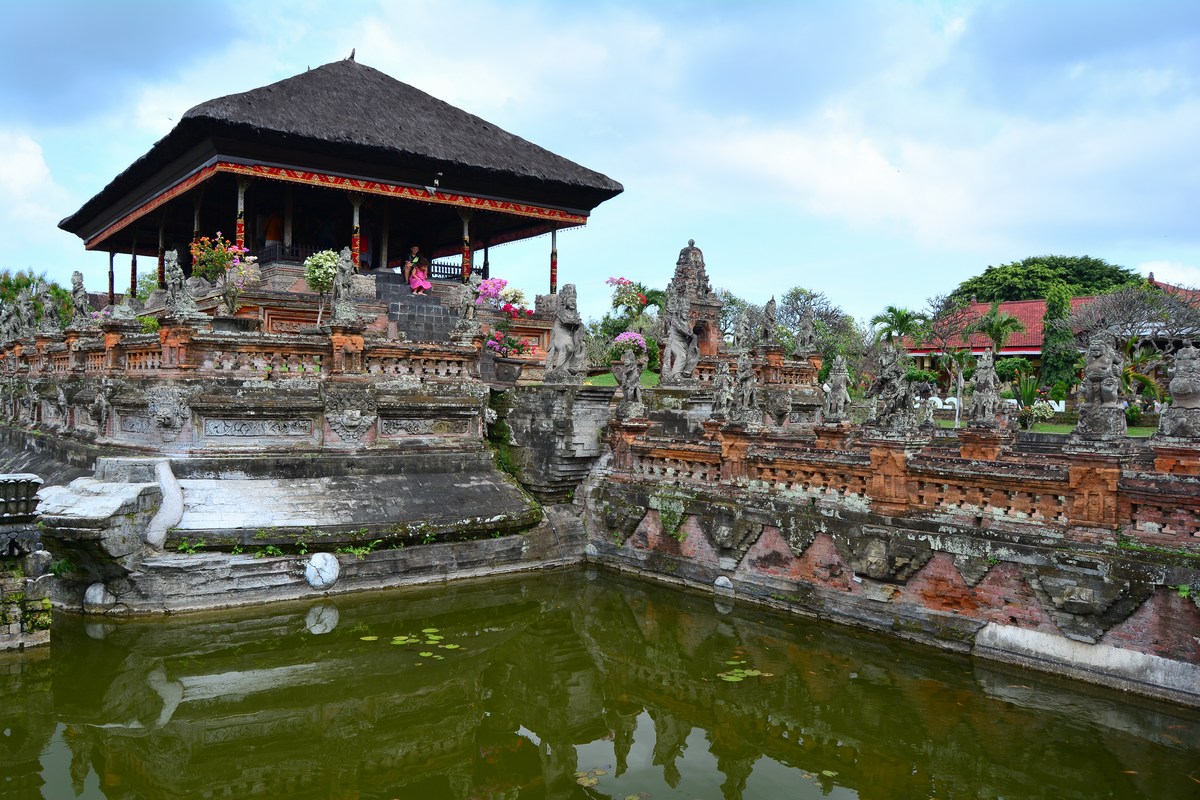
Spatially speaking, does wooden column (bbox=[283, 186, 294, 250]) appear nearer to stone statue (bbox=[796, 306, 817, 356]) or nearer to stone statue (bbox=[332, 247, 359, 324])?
stone statue (bbox=[332, 247, 359, 324])

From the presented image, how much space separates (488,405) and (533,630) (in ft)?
15.1

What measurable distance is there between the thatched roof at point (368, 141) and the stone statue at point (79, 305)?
4244 millimetres

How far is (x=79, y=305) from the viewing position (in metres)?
15.4

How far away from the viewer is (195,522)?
32.6 ft

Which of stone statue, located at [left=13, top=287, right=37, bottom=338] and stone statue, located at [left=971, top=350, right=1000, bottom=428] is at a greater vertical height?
stone statue, located at [left=13, top=287, right=37, bottom=338]

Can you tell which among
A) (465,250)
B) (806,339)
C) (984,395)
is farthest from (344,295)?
(806,339)

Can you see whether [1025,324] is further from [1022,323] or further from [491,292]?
[491,292]

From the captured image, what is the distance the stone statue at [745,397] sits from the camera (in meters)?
11.8

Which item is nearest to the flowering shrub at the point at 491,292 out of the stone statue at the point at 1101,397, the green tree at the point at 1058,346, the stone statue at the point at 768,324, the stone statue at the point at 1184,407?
the stone statue at the point at 768,324

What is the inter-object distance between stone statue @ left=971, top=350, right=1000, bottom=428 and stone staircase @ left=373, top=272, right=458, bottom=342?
10533mm

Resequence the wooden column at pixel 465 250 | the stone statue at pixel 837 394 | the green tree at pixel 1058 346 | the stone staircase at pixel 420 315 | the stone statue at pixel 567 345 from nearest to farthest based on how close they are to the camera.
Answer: the stone statue at pixel 567 345
the stone statue at pixel 837 394
the stone staircase at pixel 420 315
the wooden column at pixel 465 250
the green tree at pixel 1058 346

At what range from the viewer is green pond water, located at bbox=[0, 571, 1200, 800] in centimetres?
644

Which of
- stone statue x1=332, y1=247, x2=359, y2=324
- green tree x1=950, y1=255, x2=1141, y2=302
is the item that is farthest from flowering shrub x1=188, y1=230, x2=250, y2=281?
green tree x1=950, y1=255, x2=1141, y2=302

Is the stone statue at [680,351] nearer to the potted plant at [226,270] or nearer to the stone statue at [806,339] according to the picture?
the stone statue at [806,339]
